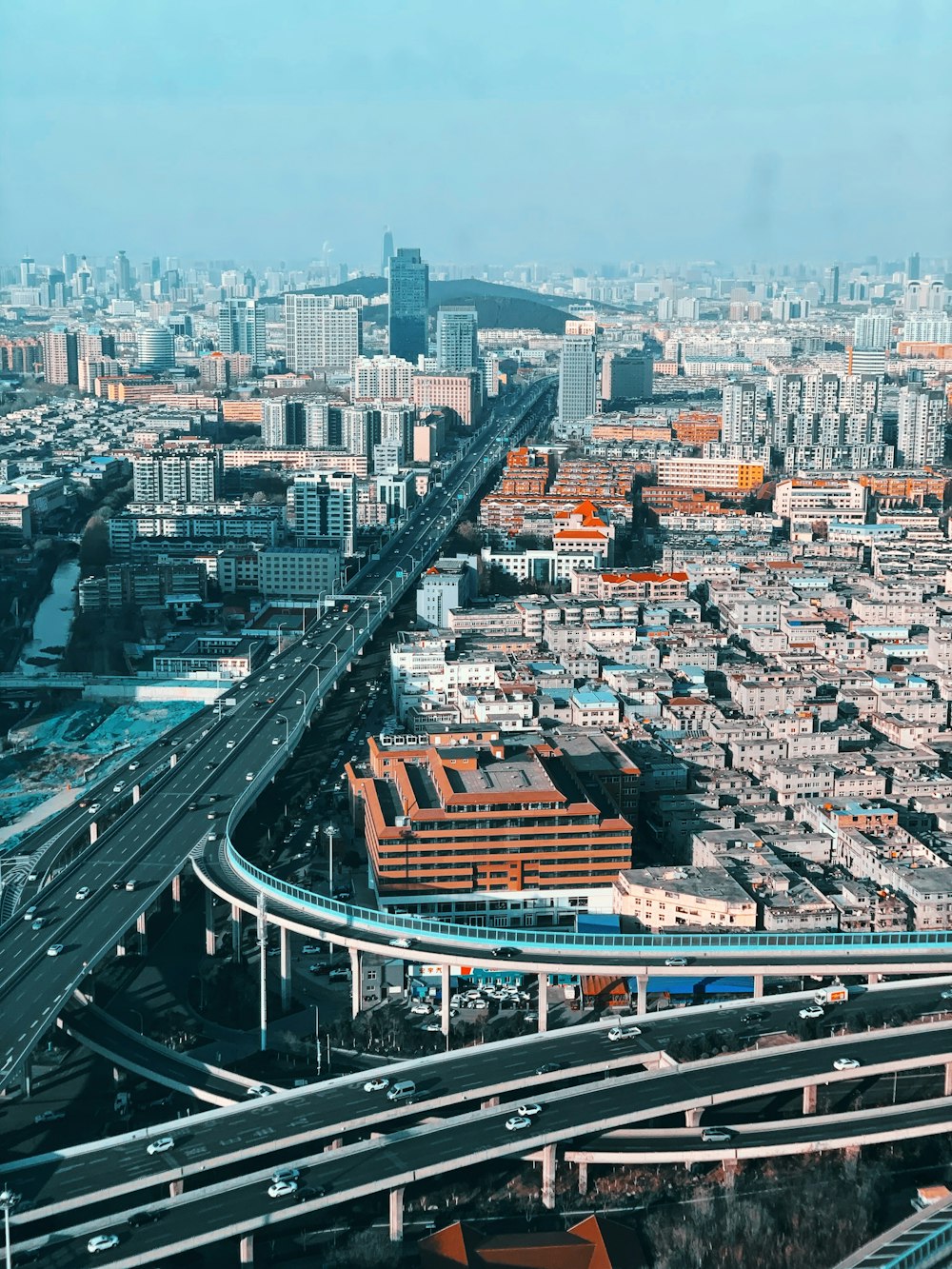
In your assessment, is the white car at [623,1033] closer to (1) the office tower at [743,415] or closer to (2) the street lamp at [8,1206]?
(2) the street lamp at [8,1206]

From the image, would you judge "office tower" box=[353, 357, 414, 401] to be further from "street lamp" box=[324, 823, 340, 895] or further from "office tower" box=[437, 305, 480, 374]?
"street lamp" box=[324, 823, 340, 895]

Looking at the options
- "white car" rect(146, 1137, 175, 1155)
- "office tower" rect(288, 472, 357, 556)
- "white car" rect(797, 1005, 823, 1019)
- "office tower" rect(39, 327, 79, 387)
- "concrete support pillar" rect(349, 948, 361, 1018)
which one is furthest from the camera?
"office tower" rect(39, 327, 79, 387)

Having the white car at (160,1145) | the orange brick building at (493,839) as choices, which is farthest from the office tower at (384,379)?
the white car at (160,1145)

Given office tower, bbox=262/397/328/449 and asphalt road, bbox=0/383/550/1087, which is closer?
asphalt road, bbox=0/383/550/1087

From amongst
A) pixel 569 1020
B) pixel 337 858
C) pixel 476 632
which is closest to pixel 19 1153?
pixel 569 1020

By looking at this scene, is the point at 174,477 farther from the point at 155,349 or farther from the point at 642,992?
the point at 155,349

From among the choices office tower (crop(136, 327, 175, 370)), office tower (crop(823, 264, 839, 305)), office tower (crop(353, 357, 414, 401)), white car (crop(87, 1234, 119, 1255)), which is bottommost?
white car (crop(87, 1234, 119, 1255))

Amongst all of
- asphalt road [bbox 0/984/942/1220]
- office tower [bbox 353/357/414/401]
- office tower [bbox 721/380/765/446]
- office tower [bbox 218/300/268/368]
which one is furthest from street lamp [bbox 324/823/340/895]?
office tower [bbox 218/300/268/368]

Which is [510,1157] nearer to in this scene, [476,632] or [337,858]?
[337,858]
